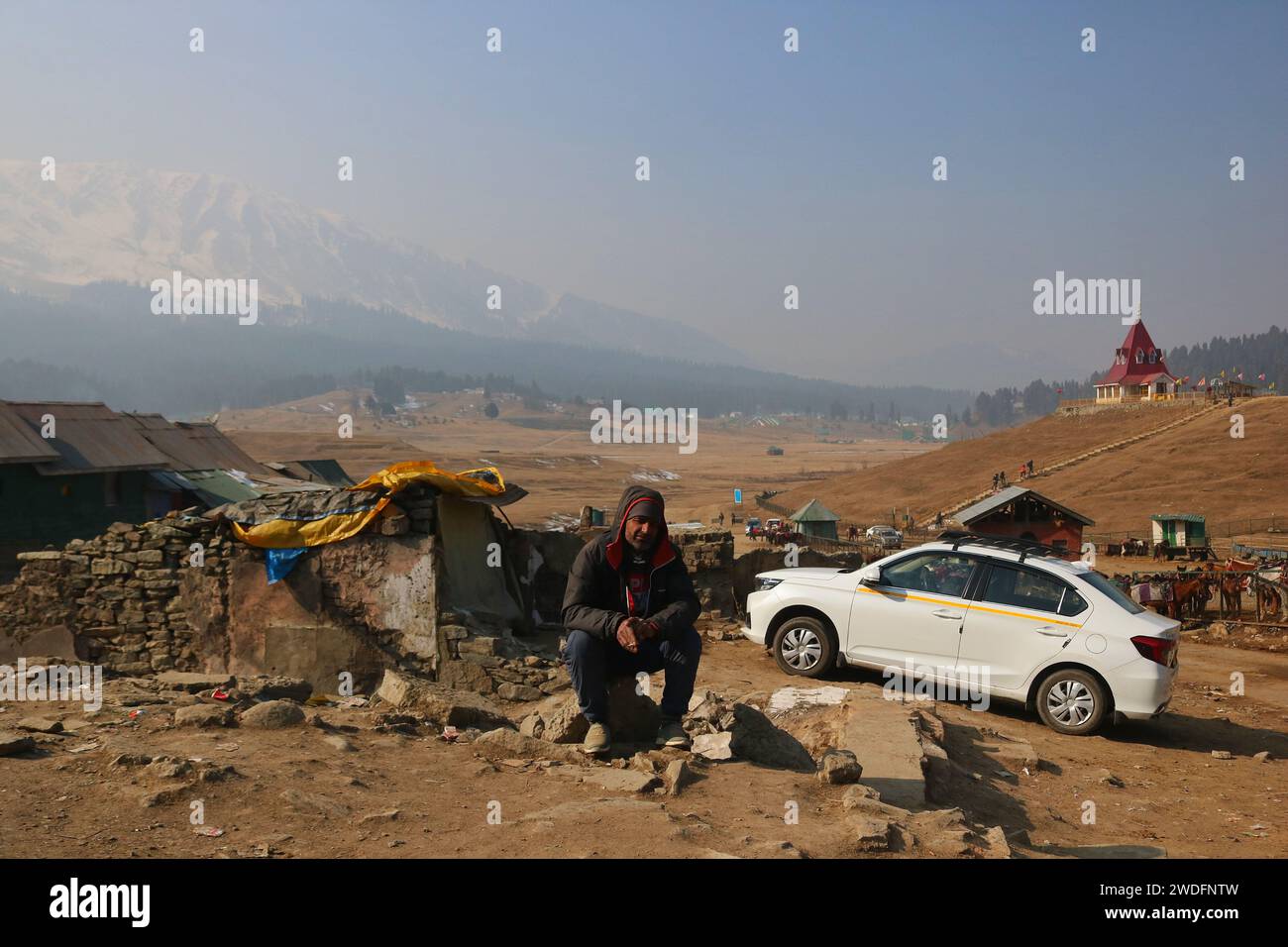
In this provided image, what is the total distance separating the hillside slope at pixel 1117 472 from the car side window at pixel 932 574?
137 feet

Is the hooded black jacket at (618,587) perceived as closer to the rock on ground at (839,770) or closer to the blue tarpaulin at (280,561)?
the rock on ground at (839,770)

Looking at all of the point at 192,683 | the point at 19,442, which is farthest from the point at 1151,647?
the point at 19,442

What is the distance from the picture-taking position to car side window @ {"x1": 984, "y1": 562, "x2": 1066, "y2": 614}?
367 inches

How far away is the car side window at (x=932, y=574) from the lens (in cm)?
975

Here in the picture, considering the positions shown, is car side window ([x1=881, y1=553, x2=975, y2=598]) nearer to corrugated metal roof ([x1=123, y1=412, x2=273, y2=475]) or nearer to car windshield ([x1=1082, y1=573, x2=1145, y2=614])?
car windshield ([x1=1082, y1=573, x2=1145, y2=614])

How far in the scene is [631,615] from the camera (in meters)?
6.28

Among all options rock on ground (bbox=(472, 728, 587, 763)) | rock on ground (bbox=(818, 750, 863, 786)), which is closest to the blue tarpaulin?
rock on ground (bbox=(472, 728, 587, 763))

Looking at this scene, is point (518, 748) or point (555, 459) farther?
point (555, 459)

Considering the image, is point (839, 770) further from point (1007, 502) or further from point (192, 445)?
point (1007, 502)

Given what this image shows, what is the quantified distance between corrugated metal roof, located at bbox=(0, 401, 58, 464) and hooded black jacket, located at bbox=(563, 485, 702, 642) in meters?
19.5

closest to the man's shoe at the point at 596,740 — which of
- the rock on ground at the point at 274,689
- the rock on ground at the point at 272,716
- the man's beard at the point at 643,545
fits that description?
the man's beard at the point at 643,545

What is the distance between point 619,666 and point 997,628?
4676mm

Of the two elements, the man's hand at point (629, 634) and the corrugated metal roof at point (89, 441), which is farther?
the corrugated metal roof at point (89, 441)
